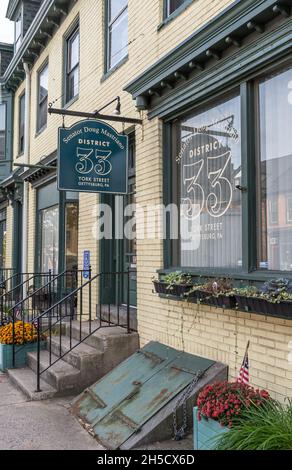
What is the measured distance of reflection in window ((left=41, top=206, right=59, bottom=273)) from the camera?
10.9 m

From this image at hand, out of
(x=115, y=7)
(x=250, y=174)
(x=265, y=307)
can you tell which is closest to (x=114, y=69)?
(x=115, y=7)

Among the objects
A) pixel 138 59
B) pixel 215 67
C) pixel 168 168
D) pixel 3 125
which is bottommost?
pixel 168 168

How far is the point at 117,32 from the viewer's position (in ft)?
26.6

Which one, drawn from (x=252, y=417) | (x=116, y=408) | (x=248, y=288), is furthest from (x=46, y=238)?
(x=252, y=417)

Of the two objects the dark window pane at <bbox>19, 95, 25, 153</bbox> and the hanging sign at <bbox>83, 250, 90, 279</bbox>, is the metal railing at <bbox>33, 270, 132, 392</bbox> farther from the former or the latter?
the dark window pane at <bbox>19, 95, 25, 153</bbox>

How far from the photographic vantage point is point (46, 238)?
38.2 feet

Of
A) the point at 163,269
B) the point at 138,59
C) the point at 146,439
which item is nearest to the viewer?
Answer: the point at 146,439

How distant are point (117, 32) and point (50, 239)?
199 inches

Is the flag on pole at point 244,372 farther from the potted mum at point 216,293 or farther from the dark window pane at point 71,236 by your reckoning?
the dark window pane at point 71,236

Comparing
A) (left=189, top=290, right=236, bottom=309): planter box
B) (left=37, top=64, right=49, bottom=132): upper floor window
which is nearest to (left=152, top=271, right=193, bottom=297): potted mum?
(left=189, top=290, right=236, bottom=309): planter box

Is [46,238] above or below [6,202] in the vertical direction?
below

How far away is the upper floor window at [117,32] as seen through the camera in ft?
25.7
